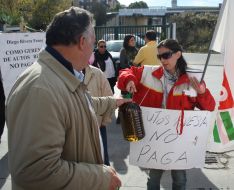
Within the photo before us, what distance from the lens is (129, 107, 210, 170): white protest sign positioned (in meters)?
3.46

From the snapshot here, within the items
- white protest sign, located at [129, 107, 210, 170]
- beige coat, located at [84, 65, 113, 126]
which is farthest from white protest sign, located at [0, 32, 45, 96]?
white protest sign, located at [129, 107, 210, 170]

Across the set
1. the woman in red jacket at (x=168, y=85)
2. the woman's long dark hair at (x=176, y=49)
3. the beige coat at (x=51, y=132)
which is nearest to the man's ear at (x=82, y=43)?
the beige coat at (x=51, y=132)

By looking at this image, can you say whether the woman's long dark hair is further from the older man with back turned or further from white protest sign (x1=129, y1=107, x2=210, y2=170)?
the older man with back turned

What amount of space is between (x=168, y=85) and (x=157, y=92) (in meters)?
0.11

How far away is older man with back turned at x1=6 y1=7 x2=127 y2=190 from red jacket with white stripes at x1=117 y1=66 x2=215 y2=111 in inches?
59.8

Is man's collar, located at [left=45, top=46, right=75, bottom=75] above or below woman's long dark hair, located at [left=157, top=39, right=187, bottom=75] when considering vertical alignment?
above

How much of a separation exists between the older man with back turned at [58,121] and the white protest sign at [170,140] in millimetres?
1398

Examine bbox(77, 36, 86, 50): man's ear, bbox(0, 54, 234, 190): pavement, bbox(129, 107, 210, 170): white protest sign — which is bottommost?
bbox(0, 54, 234, 190): pavement

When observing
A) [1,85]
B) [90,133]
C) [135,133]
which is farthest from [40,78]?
[1,85]

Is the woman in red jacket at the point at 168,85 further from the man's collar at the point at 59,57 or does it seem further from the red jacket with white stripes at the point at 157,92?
the man's collar at the point at 59,57

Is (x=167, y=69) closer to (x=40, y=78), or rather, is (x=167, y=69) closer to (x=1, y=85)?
(x=40, y=78)

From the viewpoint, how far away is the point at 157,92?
3.57 meters

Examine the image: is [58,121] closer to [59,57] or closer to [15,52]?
[59,57]

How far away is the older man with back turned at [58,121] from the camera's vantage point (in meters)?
1.76
